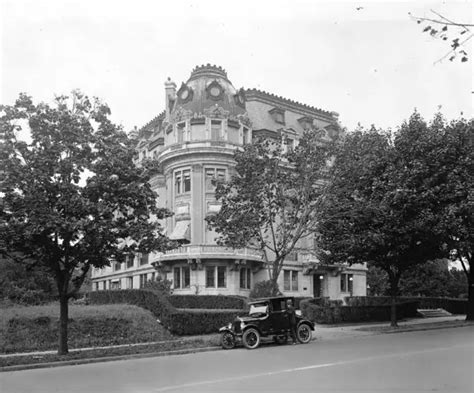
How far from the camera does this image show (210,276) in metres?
41.2

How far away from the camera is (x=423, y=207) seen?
82.6 feet

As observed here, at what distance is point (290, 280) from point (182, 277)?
965 centimetres

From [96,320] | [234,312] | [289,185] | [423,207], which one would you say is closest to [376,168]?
[423,207]

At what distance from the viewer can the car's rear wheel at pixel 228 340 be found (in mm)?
18781

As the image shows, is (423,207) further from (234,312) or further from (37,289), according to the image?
(37,289)

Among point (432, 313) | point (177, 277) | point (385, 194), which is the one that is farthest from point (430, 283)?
point (385, 194)

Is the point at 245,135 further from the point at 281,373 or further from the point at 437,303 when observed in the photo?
the point at 281,373

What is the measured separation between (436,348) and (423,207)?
10657 millimetres

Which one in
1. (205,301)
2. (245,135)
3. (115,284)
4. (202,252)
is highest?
(245,135)

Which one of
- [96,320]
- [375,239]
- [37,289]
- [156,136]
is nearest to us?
[96,320]

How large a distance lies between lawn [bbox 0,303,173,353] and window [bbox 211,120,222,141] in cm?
2037

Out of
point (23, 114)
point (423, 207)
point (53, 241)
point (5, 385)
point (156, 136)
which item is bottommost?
point (5, 385)

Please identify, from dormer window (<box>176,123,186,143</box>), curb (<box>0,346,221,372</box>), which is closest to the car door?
curb (<box>0,346,221,372</box>)

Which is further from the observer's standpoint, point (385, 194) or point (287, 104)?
point (287, 104)
